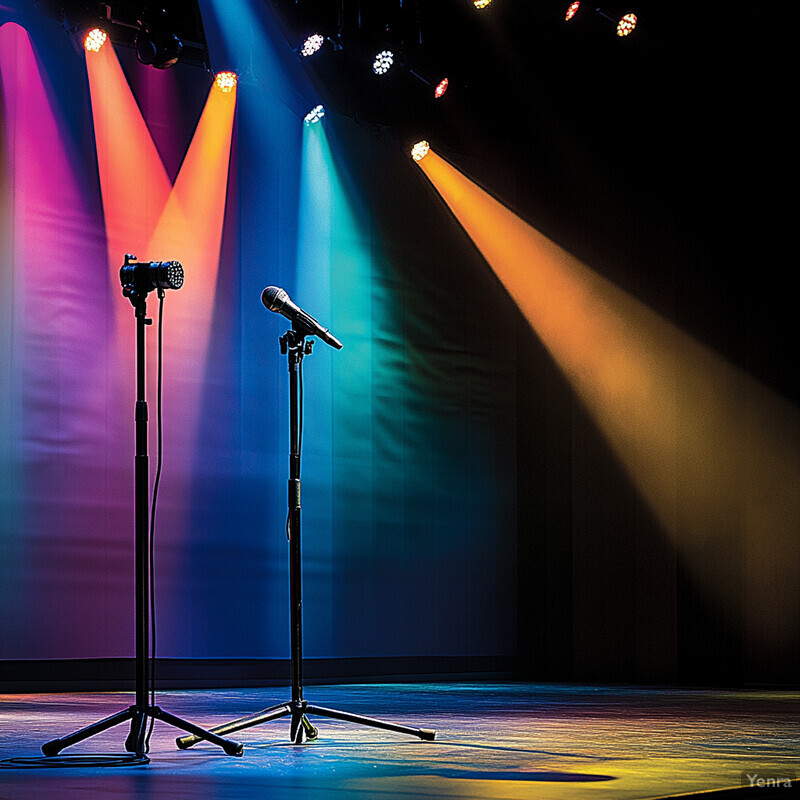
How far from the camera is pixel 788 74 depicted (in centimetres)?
634

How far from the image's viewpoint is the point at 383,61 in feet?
21.3

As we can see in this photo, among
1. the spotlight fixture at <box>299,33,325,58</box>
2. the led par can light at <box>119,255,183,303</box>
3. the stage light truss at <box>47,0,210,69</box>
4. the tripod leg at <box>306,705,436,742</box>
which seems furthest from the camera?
the spotlight fixture at <box>299,33,325,58</box>

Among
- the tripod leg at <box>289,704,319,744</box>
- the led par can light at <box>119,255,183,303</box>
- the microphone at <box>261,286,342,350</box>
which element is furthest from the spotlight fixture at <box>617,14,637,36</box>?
the tripod leg at <box>289,704,319,744</box>

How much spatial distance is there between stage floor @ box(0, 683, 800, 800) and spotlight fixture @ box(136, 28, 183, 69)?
3.20 m

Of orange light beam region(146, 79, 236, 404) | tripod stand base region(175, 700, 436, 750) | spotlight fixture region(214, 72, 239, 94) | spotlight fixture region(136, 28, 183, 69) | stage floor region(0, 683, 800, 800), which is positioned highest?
spotlight fixture region(214, 72, 239, 94)

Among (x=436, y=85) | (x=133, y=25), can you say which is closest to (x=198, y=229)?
(x=133, y=25)

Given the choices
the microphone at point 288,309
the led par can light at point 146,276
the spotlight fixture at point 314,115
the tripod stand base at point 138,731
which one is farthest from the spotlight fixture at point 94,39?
the tripod stand base at point 138,731

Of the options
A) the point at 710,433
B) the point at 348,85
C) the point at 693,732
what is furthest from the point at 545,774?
the point at 348,85

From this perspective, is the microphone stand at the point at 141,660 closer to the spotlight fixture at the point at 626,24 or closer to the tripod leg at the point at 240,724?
the tripod leg at the point at 240,724

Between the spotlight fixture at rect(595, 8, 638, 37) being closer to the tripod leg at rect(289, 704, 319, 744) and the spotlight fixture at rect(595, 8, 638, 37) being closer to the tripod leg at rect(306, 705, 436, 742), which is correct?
the tripod leg at rect(306, 705, 436, 742)

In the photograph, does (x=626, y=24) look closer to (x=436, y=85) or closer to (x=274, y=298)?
(x=436, y=85)

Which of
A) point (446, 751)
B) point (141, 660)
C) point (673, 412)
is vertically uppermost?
point (673, 412)

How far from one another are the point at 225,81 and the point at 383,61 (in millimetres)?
920

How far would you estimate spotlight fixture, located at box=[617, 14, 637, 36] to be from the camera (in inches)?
248
